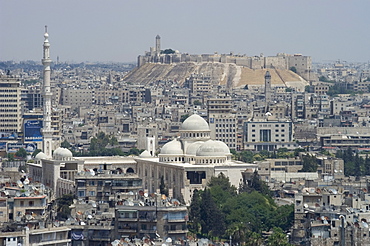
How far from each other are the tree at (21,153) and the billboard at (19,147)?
56cm

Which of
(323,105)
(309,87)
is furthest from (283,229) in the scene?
(309,87)

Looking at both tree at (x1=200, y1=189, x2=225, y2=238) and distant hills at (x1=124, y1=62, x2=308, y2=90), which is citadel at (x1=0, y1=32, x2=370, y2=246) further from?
tree at (x1=200, y1=189, x2=225, y2=238)

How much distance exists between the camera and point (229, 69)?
605 feet

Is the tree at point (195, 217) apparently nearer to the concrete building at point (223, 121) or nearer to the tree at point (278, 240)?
the tree at point (278, 240)

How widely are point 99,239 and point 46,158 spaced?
117 feet

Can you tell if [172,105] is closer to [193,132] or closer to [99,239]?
[193,132]

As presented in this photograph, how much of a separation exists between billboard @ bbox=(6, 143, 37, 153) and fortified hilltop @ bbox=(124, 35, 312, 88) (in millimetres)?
75264

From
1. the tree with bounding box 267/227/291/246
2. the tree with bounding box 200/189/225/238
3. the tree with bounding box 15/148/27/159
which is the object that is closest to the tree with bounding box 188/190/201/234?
the tree with bounding box 200/189/225/238

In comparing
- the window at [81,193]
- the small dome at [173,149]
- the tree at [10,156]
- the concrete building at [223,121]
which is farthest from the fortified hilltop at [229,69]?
the window at [81,193]

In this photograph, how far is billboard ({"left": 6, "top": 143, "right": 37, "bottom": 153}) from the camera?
101m

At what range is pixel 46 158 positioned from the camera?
8188cm

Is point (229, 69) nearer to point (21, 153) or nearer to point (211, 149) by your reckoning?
point (21, 153)

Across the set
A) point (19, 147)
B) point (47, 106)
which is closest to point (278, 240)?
point (47, 106)

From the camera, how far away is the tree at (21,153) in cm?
9812
